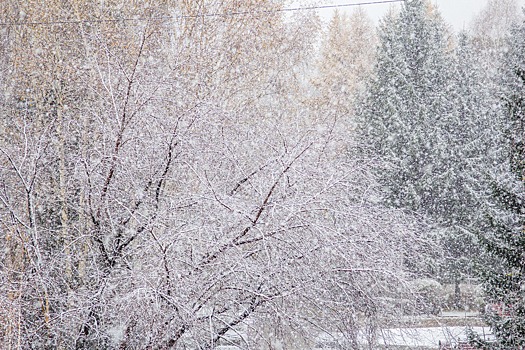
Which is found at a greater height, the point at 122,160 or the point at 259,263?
the point at 122,160

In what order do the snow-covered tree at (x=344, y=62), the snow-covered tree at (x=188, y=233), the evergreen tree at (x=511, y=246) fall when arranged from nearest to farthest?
1. the snow-covered tree at (x=188, y=233)
2. the evergreen tree at (x=511, y=246)
3. the snow-covered tree at (x=344, y=62)

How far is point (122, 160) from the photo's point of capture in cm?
549

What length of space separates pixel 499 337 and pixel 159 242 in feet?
19.2

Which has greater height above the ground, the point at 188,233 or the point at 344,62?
the point at 188,233

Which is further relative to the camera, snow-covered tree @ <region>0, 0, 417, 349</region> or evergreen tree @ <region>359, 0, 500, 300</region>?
evergreen tree @ <region>359, 0, 500, 300</region>

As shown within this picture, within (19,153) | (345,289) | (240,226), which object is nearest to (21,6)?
(19,153)

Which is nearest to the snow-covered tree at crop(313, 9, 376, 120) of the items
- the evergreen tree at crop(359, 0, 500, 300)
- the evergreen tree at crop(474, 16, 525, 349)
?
the evergreen tree at crop(359, 0, 500, 300)

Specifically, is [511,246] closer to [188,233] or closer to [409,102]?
[188,233]

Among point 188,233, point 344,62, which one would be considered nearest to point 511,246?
point 188,233

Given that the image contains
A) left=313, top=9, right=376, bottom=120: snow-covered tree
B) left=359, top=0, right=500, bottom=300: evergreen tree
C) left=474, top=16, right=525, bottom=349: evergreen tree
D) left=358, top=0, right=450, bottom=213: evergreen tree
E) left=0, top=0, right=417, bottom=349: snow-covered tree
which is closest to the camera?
left=0, top=0, right=417, bottom=349: snow-covered tree

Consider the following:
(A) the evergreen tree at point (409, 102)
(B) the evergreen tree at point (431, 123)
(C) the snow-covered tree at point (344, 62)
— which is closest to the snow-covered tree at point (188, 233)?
(A) the evergreen tree at point (409, 102)

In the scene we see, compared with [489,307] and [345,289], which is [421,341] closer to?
[345,289]

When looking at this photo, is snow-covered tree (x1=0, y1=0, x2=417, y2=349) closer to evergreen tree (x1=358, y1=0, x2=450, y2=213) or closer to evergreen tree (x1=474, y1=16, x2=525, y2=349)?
evergreen tree (x1=474, y1=16, x2=525, y2=349)

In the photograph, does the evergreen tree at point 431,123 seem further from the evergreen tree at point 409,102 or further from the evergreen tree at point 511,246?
the evergreen tree at point 511,246
